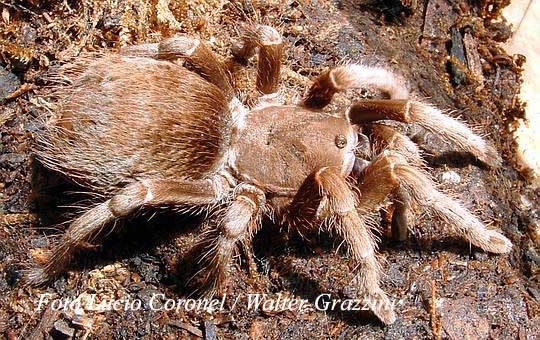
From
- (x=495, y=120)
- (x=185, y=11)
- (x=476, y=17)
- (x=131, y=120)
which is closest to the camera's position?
(x=131, y=120)

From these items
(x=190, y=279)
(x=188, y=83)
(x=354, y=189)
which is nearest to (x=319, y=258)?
(x=354, y=189)

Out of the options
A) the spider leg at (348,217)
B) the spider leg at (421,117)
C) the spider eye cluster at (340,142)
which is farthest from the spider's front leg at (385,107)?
the spider leg at (348,217)

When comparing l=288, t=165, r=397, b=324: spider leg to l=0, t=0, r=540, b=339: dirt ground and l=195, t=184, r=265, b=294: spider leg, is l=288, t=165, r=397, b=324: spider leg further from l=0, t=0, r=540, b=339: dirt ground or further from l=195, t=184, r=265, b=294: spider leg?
l=195, t=184, r=265, b=294: spider leg

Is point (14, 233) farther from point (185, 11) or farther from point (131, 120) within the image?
point (185, 11)

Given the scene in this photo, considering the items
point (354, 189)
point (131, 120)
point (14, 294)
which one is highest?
point (131, 120)

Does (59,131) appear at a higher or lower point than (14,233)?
higher

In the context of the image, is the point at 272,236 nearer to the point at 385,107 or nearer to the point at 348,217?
the point at 348,217
